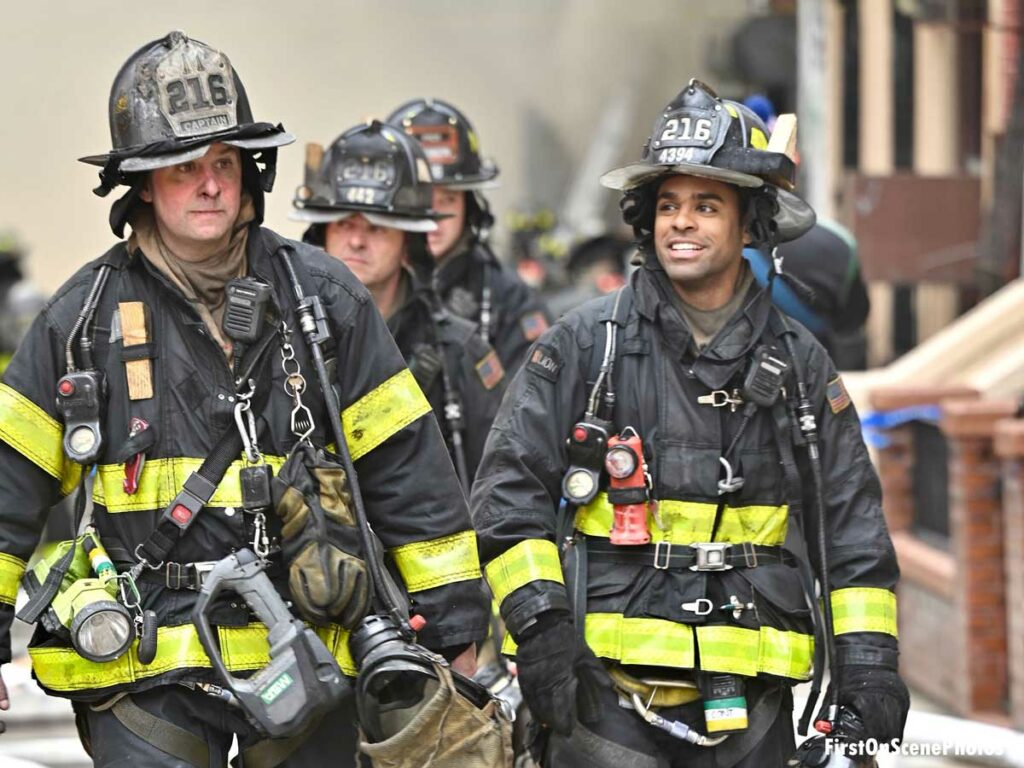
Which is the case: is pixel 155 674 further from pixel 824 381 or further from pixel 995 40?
pixel 995 40

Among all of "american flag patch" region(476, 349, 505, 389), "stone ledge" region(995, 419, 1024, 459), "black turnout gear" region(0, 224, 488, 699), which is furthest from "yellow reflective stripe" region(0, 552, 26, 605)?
"stone ledge" region(995, 419, 1024, 459)

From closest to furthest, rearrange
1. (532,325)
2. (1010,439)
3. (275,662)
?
1. (275,662)
2. (532,325)
3. (1010,439)

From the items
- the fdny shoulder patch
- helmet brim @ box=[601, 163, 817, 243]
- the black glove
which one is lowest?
A: the black glove

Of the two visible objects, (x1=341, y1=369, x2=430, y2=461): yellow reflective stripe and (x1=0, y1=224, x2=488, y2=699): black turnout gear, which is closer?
(x1=0, y1=224, x2=488, y2=699): black turnout gear

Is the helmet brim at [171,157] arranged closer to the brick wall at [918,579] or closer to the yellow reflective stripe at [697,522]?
the yellow reflective stripe at [697,522]

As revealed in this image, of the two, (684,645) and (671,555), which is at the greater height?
(671,555)

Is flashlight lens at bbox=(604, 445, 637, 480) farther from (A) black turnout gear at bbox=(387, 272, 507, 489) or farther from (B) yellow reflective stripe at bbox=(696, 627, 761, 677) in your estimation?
(A) black turnout gear at bbox=(387, 272, 507, 489)

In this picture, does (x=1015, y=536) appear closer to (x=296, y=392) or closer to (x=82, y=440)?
(x=296, y=392)

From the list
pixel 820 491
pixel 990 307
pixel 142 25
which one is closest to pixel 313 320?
pixel 820 491

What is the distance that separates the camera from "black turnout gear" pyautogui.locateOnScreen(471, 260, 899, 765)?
459 centimetres

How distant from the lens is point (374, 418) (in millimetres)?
4410

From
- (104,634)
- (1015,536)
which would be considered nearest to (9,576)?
(104,634)

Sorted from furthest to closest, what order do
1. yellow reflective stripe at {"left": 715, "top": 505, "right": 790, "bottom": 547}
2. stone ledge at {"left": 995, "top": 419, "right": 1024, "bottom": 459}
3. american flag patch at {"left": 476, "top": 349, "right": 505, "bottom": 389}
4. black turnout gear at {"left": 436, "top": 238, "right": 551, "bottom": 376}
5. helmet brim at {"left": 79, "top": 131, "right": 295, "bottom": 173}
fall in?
1. stone ledge at {"left": 995, "top": 419, "right": 1024, "bottom": 459}
2. black turnout gear at {"left": 436, "top": 238, "right": 551, "bottom": 376}
3. american flag patch at {"left": 476, "top": 349, "right": 505, "bottom": 389}
4. yellow reflective stripe at {"left": 715, "top": 505, "right": 790, "bottom": 547}
5. helmet brim at {"left": 79, "top": 131, "right": 295, "bottom": 173}

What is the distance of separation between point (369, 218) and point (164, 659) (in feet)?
8.72
